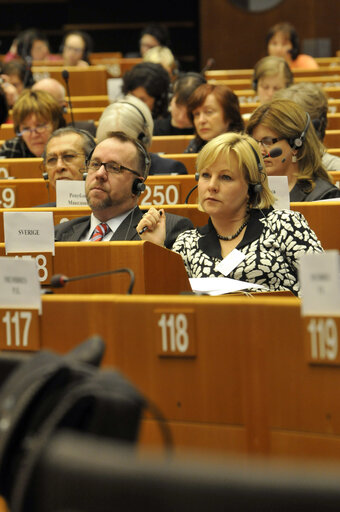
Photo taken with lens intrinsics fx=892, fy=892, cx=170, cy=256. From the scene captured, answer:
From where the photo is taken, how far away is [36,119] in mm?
5031

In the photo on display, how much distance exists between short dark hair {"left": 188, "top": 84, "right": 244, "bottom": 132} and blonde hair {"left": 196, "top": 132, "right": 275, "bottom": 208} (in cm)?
168

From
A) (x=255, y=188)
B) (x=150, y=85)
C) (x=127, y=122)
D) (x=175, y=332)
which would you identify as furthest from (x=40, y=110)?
(x=175, y=332)

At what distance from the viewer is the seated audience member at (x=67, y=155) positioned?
13.1 feet

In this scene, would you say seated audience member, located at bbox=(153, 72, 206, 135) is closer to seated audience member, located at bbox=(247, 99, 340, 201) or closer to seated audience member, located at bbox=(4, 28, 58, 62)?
seated audience member, located at bbox=(247, 99, 340, 201)

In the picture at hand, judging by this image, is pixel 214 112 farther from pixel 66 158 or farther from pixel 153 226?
pixel 153 226

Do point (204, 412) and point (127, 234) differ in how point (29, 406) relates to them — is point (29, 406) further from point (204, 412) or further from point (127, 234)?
point (127, 234)

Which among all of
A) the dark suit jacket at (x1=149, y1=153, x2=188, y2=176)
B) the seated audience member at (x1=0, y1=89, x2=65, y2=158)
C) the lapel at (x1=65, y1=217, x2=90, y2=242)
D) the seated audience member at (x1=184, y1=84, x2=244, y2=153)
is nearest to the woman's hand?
the lapel at (x1=65, y1=217, x2=90, y2=242)

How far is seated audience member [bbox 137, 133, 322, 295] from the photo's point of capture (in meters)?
2.89

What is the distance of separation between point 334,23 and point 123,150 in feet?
27.6

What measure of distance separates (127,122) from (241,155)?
3.79 feet

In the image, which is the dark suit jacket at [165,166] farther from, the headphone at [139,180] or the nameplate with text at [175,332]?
the nameplate with text at [175,332]

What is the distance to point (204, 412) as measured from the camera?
173 centimetres

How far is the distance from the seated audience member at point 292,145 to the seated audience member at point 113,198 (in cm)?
67

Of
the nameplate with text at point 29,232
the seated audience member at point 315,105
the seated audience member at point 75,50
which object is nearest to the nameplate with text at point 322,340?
the nameplate with text at point 29,232
